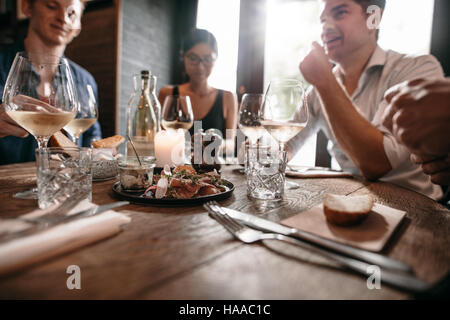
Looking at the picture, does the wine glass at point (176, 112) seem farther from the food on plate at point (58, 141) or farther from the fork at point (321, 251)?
the fork at point (321, 251)

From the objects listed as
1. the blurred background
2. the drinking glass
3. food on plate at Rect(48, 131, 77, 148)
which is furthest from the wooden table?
the blurred background

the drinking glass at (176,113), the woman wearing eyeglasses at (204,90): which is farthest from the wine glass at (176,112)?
the woman wearing eyeglasses at (204,90)

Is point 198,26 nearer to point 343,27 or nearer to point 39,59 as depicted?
point 343,27

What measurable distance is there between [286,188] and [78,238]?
698 mm

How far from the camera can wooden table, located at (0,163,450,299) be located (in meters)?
0.31

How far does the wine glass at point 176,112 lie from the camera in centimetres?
134

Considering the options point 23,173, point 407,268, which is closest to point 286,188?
point 407,268

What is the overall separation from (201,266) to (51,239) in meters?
0.23

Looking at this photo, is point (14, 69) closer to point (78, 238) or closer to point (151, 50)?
point (78, 238)

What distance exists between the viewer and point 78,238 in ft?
1.35

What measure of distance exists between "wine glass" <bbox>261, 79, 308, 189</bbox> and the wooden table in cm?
49

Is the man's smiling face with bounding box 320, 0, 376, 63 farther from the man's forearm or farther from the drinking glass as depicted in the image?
the drinking glass

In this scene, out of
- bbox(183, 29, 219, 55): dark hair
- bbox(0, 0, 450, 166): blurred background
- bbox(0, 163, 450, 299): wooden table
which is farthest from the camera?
bbox(0, 0, 450, 166): blurred background

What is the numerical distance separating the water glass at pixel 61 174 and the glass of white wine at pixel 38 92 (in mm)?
155
